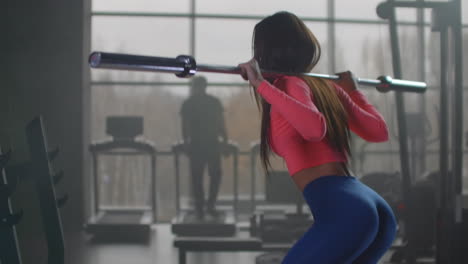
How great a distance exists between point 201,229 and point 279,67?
3.80 metres

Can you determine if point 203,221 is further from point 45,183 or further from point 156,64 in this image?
point 156,64

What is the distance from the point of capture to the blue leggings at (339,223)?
1.10 meters

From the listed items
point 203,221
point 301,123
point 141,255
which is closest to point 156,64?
point 301,123

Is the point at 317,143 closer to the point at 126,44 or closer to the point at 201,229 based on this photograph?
the point at 201,229

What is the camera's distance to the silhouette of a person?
5270 mm

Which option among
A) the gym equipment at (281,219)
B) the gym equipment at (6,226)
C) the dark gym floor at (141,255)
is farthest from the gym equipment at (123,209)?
the gym equipment at (6,226)

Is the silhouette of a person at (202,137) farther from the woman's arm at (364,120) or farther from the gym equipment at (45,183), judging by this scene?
the woman's arm at (364,120)

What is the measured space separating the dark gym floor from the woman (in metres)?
2.39

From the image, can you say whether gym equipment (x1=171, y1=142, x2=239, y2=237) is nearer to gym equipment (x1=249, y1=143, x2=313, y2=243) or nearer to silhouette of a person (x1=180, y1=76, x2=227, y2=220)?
silhouette of a person (x1=180, y1=76, x2=227, y2=220)

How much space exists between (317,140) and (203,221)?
4.08 m

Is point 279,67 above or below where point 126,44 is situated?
below

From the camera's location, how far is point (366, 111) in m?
1.37

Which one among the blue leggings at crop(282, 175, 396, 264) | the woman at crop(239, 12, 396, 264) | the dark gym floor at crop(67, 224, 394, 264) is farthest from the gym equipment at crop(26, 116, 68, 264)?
the dark gym floor at crop(67, 224, 394, 264)

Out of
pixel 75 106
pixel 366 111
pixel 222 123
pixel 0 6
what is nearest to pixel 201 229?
pixel 222 123
